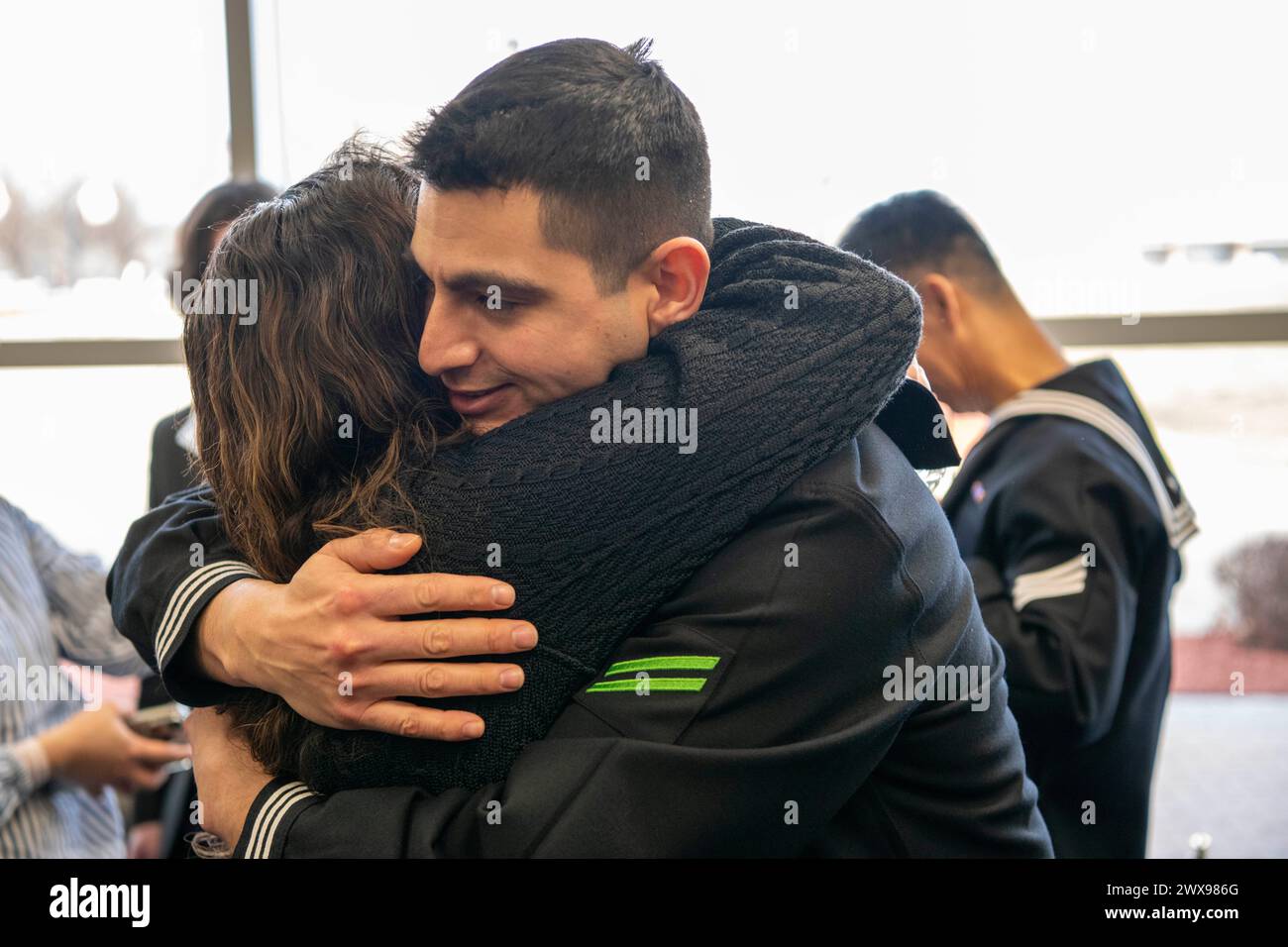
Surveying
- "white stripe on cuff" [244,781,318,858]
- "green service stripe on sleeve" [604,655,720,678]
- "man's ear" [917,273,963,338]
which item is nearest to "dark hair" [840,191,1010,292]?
"man's ear" [917,273,963,338]

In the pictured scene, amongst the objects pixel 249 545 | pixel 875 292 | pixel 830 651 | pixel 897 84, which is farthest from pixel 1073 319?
pixel 249 545

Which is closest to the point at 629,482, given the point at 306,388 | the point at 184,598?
→ the point at 306,388

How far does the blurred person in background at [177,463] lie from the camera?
1912 mm

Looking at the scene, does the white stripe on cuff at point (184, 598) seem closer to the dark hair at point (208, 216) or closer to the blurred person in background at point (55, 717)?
the blurred person in background at point (55, 717)

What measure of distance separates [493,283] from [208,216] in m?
1.22

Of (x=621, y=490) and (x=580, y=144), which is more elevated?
(x=580, y=144)

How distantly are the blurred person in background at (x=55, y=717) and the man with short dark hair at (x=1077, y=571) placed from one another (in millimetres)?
1379

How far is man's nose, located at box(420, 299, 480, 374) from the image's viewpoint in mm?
987

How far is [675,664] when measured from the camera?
87cm

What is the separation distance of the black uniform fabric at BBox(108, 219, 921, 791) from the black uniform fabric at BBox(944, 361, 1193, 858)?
2.17 feet

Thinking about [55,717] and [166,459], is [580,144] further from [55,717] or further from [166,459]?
[166,459]

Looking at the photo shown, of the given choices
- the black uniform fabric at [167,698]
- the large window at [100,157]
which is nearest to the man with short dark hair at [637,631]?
the black uniform fabric at [167,698]

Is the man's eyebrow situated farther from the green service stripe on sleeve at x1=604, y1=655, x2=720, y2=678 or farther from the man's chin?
the green service stripe on sleeve at x1=604, y1=655, x2=720, y2=678
